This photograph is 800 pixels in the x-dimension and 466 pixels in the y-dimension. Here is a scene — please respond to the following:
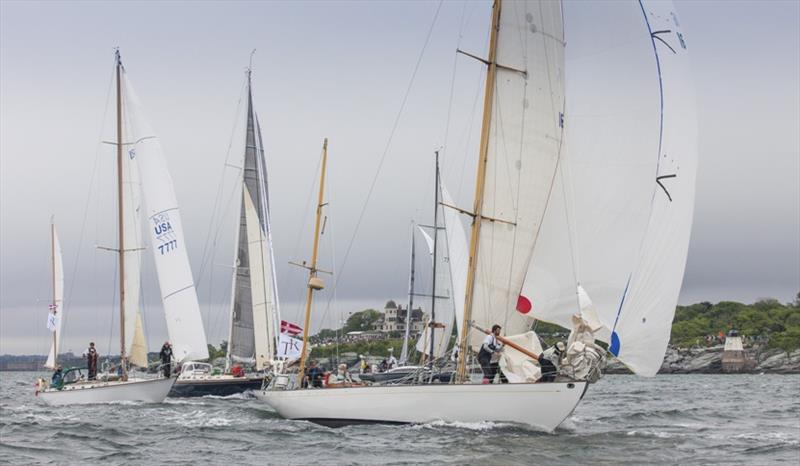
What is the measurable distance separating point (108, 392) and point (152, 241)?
24.6 feet

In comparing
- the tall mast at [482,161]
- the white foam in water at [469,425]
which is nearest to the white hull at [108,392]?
the tall mast at [482,161]

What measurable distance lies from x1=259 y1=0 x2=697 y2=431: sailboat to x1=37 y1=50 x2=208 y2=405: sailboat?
1408 cm

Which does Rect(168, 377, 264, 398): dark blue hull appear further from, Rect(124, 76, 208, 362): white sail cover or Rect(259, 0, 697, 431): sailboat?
Rect(259, 0, 697, 431): sailboat

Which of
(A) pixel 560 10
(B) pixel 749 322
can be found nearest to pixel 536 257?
(A) pixel 560 10

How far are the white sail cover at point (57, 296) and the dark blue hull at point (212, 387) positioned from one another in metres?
6.52

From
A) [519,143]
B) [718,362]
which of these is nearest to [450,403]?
[519,143]

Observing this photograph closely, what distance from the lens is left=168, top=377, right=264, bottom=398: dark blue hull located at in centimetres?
4441

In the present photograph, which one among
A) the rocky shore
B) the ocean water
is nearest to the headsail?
the ocean water

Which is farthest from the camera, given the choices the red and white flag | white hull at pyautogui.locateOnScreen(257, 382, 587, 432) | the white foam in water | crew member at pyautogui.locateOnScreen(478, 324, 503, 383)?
the red and white flag

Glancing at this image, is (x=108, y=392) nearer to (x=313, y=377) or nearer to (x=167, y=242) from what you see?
(x=167, y=242)

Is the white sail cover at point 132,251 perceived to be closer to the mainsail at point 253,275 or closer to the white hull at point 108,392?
the white hull at point 108,392

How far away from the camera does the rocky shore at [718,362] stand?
144375mm

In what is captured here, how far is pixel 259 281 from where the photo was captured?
5112 cm

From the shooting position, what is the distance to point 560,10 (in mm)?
28609
